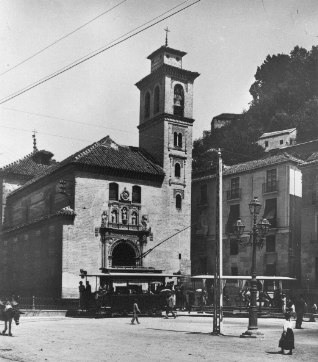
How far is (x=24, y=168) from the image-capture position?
55375mm

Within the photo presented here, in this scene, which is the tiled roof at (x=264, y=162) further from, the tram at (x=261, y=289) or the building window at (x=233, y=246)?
the tram at (x=261, y=289)

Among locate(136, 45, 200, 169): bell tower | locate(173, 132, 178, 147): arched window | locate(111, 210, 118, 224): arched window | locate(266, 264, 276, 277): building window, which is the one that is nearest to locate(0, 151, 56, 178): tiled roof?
locate(136, 45, 200, 169): bell tower

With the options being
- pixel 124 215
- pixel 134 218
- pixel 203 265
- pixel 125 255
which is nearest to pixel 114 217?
pixel 124 215

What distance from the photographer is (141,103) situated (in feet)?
156

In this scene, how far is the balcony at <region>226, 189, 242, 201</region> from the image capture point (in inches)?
1835

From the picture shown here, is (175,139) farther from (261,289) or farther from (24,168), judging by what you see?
(24,168)

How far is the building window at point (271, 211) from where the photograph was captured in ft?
141

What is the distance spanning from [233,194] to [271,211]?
462 centimetres

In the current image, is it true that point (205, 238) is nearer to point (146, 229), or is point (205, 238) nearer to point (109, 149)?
point (146, 229)

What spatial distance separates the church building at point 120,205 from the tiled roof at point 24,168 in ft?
19.6

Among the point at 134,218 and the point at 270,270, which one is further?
the point at 270,270

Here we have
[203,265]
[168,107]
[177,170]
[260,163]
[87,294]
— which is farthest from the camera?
[203,265]

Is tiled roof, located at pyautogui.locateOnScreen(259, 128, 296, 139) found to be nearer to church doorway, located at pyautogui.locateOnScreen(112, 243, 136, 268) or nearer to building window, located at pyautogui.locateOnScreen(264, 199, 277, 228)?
building window, located at pyautogui.locateOnScreen(264, 199, 277, 228)

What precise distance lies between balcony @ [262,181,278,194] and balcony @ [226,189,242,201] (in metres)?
2.82
